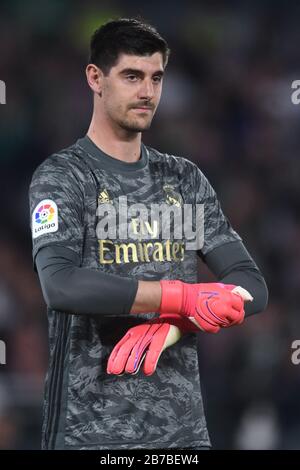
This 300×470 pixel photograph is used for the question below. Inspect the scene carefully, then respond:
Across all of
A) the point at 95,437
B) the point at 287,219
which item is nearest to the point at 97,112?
the point at 95,437

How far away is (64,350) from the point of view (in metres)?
3.28

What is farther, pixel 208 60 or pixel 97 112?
pixel 208 60

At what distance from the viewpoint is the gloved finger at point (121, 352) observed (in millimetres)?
3129

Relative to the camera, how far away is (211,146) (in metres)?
7.98

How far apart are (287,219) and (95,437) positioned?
15.5 ft

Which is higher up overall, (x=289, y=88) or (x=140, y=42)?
(x=289, y=88)

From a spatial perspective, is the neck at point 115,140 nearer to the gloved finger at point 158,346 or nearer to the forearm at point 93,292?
the forearm at point 93,292

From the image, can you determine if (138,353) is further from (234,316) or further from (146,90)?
(146,90)

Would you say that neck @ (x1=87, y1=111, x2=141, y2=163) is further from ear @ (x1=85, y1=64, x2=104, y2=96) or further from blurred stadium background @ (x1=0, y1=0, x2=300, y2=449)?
blurred stadium background @ (x1=0, y1=0, x2=300, y2=449)

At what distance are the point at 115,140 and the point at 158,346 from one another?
0.77 meters

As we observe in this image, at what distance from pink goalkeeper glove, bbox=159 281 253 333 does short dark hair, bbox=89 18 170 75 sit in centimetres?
85

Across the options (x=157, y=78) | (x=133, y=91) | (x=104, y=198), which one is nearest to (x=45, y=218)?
(x=104, y=198)

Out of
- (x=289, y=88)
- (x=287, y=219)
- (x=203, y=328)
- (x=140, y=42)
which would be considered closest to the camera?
(x=203, y=328)

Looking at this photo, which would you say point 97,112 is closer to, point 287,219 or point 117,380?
point 117,380
